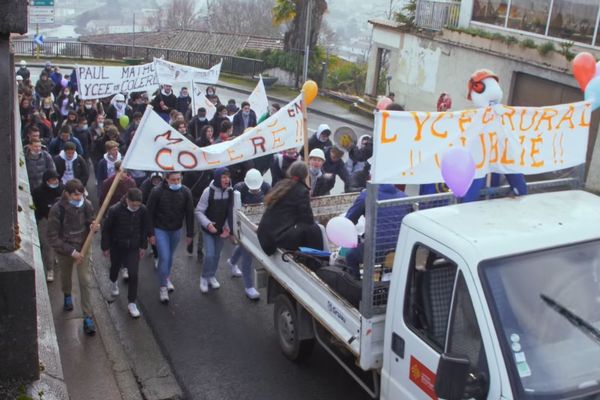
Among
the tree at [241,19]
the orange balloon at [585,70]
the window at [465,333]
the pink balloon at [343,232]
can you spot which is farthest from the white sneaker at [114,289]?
the tree at [241,19]

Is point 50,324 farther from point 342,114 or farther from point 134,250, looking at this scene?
point 342,114

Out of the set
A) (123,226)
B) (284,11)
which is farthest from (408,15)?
(123,226)

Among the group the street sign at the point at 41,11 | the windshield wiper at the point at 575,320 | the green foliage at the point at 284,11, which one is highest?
the green foliage at the point at 284,11

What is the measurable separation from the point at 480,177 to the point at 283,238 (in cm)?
221

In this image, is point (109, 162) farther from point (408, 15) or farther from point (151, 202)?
point (408, 15)

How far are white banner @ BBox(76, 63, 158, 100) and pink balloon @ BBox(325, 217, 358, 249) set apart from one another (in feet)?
32.0

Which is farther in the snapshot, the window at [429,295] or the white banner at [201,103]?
the white banner at [201,103]

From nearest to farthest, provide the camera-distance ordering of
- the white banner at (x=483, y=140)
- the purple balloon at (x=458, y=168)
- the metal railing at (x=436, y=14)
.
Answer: the purple balloon at (x=458, y=168), the white banner at (x=483, y=140), the metal railing at (x=436, y=14)

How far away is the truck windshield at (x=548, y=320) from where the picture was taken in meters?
4.00

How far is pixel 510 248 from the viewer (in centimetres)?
433

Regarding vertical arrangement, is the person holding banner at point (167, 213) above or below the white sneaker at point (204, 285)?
above

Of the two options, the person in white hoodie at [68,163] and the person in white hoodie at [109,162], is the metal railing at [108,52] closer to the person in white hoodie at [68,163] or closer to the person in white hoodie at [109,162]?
the person in white hoodie at [109,162]

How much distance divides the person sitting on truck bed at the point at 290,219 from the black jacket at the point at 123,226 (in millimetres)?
1716

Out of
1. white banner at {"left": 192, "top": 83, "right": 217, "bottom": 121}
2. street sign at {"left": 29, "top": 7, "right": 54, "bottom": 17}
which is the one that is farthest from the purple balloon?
street sign at {"left": 29, "top": 7, "right": 54, "bottom": 17}
